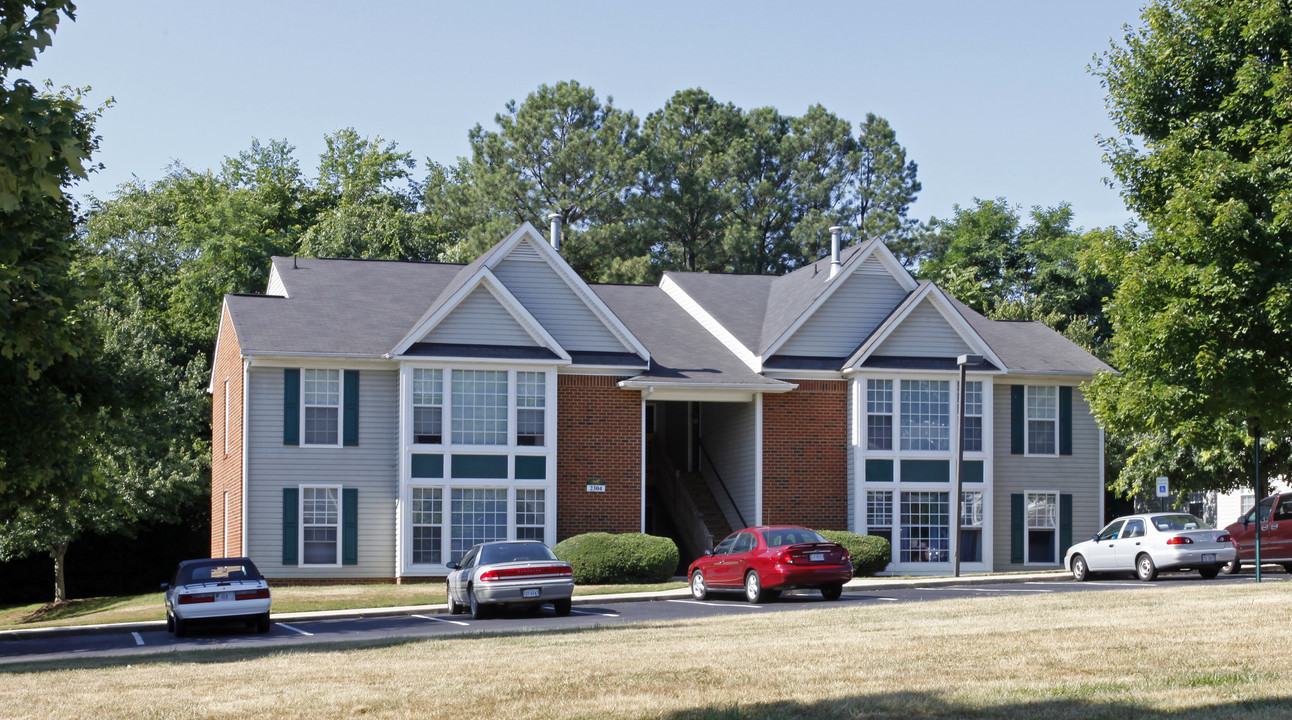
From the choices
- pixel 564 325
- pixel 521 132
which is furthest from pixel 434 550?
pixel 521 132

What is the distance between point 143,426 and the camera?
140 feet

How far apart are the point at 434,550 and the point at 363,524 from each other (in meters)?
1.79

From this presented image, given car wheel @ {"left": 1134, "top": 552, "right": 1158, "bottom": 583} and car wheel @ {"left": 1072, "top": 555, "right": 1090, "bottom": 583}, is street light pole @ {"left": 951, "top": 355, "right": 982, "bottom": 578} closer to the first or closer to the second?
car wheel @ {"left": 1072, "top": 555, "right": 1090, "bottom": 583}

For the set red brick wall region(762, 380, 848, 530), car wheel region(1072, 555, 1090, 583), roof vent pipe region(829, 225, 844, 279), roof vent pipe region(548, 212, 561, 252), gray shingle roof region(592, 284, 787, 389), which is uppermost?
roof vent pipe region(548, 212, 561, 252)

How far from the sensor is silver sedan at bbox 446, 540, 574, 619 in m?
22.9

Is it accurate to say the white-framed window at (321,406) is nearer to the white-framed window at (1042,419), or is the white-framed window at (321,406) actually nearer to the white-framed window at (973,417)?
the white-framed window at (973,417)

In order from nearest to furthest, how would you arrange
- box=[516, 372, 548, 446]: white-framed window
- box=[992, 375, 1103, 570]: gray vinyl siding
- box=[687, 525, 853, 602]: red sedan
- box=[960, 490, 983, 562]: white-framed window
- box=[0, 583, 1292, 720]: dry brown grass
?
box=[0, 583, 1292, 720]: dry brown grass < box=[687, 525, 853, 602]: red sedan < box=[516, 372, 548, 446]: white-framed window < box=[960, 490, 983, 562]: white-framed window < box=[992, 375, 1103, 570]: gray vinyl siding

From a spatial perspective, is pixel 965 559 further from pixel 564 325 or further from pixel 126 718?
pixel 126 718

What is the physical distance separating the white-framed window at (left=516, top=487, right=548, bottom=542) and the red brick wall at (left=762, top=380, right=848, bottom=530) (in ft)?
18.4

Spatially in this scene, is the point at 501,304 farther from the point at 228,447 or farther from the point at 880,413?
the point at 880,413

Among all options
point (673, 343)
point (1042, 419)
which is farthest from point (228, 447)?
point (1042, 419)

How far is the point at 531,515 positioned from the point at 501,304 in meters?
5.12

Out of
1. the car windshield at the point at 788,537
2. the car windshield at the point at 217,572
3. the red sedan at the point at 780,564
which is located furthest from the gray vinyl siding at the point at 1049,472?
the car windshield at the point at 217,572

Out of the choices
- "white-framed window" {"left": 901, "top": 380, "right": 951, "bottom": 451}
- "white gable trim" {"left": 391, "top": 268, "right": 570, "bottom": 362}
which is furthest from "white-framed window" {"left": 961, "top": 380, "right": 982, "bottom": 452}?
"white gable trim" {"left": 391, "top": 268, "right": 570, "bottom": 362}
